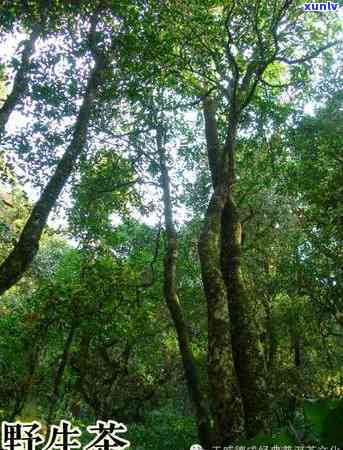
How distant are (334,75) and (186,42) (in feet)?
16.2

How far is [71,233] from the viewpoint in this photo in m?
14.0

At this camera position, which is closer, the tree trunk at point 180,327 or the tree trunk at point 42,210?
the tree trunk at point 42,210

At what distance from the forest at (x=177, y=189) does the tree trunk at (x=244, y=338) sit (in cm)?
3

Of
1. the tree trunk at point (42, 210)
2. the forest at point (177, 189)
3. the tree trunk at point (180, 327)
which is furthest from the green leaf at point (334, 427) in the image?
the tree trunk at point (180, 327)

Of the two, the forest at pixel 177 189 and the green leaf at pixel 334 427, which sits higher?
the forest at pixel 177 189

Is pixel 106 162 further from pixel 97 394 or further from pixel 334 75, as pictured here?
pixel 97 394

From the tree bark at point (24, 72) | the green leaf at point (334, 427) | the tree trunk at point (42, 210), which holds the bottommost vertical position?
the green leaf at point (334, 427)

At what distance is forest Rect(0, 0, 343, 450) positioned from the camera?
808 cm

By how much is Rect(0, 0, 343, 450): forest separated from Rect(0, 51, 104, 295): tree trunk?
3 centimetres

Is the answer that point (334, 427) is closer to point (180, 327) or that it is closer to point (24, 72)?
point (180, 327)

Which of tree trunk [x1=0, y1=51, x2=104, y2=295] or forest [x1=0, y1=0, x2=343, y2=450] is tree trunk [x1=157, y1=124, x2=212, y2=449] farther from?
tree trunk [x1=0, y1=51, x2=104, y2=295]

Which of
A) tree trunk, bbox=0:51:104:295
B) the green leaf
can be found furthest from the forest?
the green leaf

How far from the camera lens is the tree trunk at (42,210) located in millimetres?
7648

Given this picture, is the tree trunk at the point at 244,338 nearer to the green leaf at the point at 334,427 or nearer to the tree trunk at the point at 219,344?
the tree trunk at the point at 219,344
